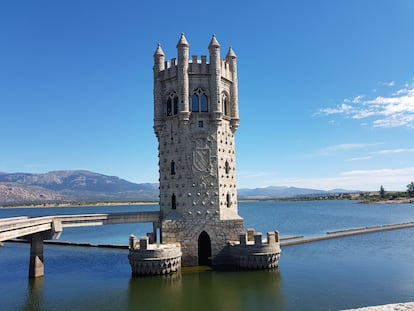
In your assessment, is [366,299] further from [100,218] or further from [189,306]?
[100,218]

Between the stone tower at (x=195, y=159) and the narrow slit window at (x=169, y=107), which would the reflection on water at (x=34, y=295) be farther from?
the narrow slit window at (x=169, y=107)

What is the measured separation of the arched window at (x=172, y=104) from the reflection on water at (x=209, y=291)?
14.5 meters

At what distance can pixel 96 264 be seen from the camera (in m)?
39.1

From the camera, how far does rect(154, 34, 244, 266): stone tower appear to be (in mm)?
35000

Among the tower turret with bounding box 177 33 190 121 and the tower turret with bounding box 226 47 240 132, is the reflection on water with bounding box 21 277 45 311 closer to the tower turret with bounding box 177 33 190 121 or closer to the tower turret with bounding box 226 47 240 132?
the tower turret with bounding box 177 33 190 121

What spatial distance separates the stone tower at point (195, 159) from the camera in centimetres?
3500

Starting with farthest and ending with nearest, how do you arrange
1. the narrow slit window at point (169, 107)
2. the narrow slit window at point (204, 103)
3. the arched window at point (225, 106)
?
the arched window at point (225, 106)
the narrow slit window at point (169, 107)
the narrow slit window at point (204, 103)

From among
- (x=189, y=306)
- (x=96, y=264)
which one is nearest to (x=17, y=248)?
(x=96, y=264)

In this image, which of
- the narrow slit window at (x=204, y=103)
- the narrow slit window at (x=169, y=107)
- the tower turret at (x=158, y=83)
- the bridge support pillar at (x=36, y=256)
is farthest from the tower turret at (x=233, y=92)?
the bridge support pillar at (x=36, y=256)

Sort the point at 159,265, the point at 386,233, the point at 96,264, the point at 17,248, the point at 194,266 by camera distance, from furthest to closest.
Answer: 1. the point at 386,233
2. the point at 17,248
3. the point at 96,264
4. the point at 194,266
5. the point at 159,265

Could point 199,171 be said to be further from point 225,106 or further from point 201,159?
point 225,106

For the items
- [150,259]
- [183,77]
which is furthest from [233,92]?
[150,259]

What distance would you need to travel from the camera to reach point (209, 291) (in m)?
28.2

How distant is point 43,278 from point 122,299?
9.98m
